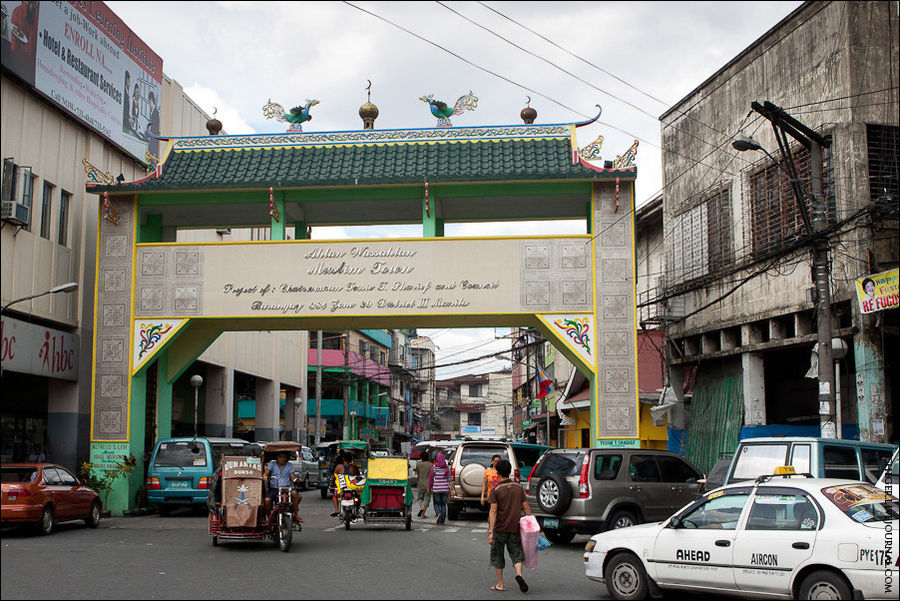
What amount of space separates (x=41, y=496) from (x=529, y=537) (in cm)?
1032

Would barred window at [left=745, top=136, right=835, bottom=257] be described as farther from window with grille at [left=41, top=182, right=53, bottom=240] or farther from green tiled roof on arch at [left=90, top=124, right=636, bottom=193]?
window with grille at [left=41, top=182, right=53, bottom=240]

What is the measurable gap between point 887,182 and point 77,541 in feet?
59.7

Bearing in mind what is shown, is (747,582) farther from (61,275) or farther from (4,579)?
(61,275)

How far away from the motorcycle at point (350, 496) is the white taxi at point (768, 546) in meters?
9.07

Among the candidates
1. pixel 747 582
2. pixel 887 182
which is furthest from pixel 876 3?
pixel 747 582

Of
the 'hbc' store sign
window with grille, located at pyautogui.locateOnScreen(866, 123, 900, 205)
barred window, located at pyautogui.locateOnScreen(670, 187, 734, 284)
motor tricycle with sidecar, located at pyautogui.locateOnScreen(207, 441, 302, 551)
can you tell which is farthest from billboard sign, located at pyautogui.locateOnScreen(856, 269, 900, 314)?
the 'hbc' store sign

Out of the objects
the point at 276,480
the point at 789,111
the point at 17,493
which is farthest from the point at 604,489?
the point at 789,111

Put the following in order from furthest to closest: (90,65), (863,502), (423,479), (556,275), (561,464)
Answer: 1. (90,65)
2. (423,479)
3. (556,275)
4. (561,464)
5. (863,502)

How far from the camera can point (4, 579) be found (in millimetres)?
11477

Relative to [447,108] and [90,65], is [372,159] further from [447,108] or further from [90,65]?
[90,65]

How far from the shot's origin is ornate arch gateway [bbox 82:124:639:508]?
2192cm

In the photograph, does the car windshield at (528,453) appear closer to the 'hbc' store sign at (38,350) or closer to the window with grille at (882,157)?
the window with grille at (882,157)

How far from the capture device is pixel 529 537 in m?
11.7

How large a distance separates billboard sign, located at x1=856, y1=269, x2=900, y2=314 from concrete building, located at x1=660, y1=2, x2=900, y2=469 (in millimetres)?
979
